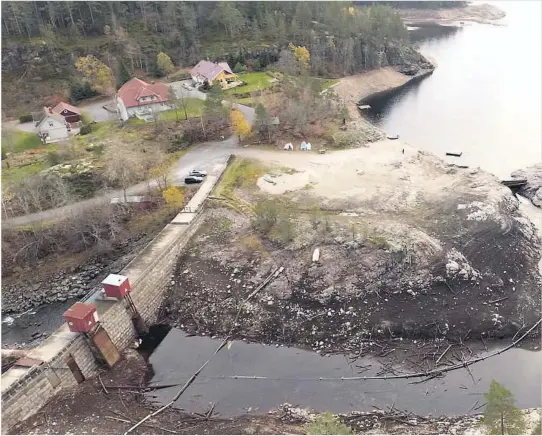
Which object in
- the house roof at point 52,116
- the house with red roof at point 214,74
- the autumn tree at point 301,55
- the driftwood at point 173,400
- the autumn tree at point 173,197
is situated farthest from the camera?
the autumn tree at point 301,55

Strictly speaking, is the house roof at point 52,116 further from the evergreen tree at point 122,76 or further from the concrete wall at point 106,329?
the concrete wall at point 106,329

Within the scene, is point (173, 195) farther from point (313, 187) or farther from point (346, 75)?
point (346, 75)

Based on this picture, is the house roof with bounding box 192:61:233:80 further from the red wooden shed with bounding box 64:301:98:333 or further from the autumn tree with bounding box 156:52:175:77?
the red wooden shed with bounding box 64:301:98:333

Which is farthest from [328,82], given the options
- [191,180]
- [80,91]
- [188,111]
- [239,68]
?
[191,180]

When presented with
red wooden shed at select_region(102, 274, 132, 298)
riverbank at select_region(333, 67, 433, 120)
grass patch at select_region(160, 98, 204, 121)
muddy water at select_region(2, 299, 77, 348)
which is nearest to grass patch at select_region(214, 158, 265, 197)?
grass patch at select_region(160, 98, 204, 121)

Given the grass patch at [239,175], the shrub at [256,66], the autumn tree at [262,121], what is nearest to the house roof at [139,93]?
the autumn tree at [262,121]

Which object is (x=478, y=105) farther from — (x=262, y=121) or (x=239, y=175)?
(x=239, y=175)

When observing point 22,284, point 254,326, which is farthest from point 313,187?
point 22,284
